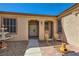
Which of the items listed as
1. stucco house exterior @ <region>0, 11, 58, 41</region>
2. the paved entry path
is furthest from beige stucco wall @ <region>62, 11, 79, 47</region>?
the paved entry path

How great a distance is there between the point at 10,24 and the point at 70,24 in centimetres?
512

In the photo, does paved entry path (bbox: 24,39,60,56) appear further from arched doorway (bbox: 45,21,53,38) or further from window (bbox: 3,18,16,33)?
window (bbox: 3,18,16,33)

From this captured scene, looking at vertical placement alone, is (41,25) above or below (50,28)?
above

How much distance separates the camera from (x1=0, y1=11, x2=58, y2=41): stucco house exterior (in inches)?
510

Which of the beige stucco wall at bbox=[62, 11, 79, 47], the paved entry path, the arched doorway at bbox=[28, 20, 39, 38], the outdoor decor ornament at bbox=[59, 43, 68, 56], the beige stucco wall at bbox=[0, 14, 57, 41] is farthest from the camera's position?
the arched doorway at bbox=[28, 20, 39, 38]

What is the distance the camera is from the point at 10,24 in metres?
13.7

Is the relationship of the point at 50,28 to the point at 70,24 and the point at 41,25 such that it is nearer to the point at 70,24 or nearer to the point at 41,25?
the point at 41,25

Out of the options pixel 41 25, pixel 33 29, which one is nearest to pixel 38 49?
pixel 33 29

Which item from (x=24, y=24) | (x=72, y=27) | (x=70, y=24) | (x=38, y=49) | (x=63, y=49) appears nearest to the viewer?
(x=63, y=49)

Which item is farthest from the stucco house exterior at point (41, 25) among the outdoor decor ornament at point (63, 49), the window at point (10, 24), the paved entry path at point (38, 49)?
the outdoor decor ornament at point (63, 49)

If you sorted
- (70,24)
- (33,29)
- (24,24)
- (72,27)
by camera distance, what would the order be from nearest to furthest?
(33,29) → (70,24) → (24,24) → (72,27)

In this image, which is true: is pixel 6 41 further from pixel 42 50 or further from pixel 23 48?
pixel 42 50

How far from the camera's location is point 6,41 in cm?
1266

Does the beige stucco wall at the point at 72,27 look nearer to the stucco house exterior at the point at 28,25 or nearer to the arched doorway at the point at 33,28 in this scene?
the stucco house exterior at the point at 28,25
